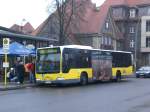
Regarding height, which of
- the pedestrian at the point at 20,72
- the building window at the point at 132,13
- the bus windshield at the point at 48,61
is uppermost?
the building window at the point at 132,13

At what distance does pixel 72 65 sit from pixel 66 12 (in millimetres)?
35118

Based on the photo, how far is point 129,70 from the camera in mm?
39438

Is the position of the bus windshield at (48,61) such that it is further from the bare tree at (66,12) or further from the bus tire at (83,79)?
the bare tree at (66,12)

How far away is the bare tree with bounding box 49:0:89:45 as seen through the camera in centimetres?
6128

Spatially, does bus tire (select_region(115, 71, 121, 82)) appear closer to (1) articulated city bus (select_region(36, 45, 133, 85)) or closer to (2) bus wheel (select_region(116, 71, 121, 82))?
(2) bus wheel (select_region(116, 71, 121, 82))

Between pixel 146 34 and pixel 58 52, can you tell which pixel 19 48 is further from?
pixel 146 34

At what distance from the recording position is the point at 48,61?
29344 mm

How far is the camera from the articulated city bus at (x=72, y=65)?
28.9m

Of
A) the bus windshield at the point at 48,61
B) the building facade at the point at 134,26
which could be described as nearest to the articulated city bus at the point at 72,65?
the bus windshield at the point at 48,61

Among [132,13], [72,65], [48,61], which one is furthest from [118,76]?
[132,13]

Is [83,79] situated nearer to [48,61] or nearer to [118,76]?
[48,61]

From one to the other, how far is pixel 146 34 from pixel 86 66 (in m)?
60.1

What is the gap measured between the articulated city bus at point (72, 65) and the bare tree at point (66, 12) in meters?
26.6

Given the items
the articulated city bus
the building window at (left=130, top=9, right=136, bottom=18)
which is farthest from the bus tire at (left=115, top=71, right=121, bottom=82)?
the building window at (left=130, top=9, right=136, bottom=18)
